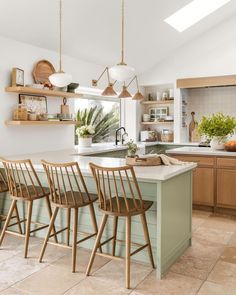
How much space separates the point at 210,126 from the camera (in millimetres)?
4773

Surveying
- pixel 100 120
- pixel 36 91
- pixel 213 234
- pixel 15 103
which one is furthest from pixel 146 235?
pixel 100 120

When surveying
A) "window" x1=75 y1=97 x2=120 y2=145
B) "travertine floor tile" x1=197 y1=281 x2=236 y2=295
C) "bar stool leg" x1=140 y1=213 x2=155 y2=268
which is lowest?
"travertine floor tile" x1=197 y1=281 x2=236 y2=295

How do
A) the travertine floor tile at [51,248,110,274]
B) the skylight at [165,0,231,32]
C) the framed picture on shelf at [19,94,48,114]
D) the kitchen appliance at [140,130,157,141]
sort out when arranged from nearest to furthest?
the travertine floor tile at [51,248,110,274]
the framed picture on shelf at [19,94,48,114]
the skylight at [165,0,231,32]
the kitchen appliance at [140,130,157,141]

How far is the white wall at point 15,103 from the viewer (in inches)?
157

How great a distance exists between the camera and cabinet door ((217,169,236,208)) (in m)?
4.52

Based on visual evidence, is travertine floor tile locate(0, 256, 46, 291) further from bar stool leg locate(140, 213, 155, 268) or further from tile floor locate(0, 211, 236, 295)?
bar stool leg locate(140, 213, 155, 268)

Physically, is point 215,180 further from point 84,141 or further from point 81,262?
point 81,262

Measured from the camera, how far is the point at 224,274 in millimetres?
2805

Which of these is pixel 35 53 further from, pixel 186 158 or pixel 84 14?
pixel 186 158

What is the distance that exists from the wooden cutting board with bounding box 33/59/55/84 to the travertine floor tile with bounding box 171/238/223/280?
111 inches

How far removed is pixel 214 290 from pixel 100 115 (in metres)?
4.35

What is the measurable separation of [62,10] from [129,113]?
329 centimetres

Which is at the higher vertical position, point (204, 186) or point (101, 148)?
point (101, 148)

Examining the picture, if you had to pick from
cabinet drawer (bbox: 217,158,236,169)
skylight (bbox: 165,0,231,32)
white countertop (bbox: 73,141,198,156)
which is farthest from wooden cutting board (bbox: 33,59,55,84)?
cabinet drawer (bbox: 217,158,236,169)
